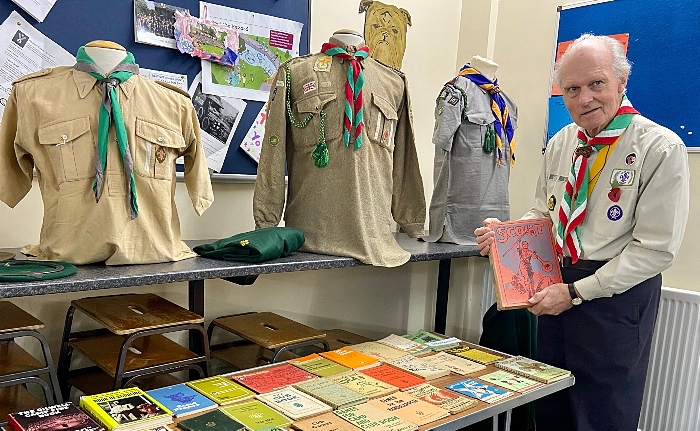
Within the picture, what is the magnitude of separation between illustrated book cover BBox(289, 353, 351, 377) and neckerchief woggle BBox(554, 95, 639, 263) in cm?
84

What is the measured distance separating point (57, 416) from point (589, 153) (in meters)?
1.70

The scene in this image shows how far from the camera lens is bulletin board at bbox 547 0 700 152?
8.76 ft

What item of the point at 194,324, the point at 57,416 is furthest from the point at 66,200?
the point at 57,416

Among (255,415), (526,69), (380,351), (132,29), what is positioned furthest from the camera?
(526,69)

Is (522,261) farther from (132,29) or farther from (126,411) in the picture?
(132,29)

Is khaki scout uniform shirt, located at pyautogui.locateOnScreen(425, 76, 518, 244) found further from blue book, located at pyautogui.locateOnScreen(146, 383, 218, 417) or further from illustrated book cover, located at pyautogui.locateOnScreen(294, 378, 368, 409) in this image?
blue book, located at pyautogui.locateOnScreen(146, 383, 218, 417)

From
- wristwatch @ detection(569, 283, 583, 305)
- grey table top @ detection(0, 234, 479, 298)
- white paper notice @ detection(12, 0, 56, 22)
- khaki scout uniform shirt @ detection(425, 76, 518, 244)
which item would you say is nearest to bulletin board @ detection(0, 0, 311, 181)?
white paper notice @ detection(12, 0, 56, 22)

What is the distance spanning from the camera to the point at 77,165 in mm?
1824

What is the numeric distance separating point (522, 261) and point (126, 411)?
128 centimetres

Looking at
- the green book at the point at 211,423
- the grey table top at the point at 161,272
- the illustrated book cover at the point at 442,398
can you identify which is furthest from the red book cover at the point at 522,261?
the green book at the point at 211,423

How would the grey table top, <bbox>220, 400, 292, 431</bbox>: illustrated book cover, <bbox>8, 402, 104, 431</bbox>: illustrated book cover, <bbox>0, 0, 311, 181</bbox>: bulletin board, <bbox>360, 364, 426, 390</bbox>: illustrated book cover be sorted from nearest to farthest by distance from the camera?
<bbox>8, 402, 104, 431</bbox>: illustrated book cover, <bbox>220, 400, 292, 431</bbox>: illustrated book cover, the grey table top, <bbox>360, 364, 426, 390</bbox>: illustrated book cover, <bbox>0, 0, 311, 181</bbox>: bulletin board

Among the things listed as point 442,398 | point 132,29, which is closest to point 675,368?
point 442,398

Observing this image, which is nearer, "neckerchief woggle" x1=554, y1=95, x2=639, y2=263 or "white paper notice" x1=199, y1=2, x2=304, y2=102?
"neckerchief woggle" x1=554, y1=95, x2=639, y2=263

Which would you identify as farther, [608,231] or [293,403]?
[608,231]
